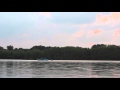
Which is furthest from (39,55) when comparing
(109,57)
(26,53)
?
(109,57)

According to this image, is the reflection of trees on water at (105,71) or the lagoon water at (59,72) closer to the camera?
the lagoon water at (59,72)

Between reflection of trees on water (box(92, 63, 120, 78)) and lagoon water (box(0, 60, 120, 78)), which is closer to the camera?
lagoon water (box(0, 60, 120, 78))

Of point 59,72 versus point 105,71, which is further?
point 105,71
